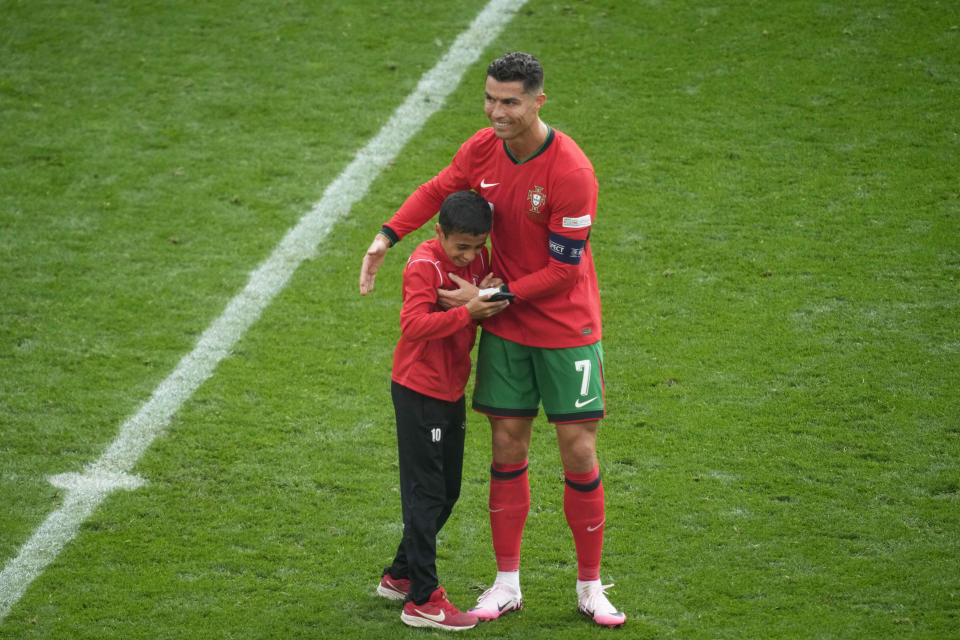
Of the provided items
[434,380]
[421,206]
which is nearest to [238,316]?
[421,206]

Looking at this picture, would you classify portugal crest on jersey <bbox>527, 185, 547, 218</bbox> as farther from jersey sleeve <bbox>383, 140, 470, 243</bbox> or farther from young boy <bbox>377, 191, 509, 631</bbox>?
jersey sleeve <bbox>383, 140, 470, 243</bbox>

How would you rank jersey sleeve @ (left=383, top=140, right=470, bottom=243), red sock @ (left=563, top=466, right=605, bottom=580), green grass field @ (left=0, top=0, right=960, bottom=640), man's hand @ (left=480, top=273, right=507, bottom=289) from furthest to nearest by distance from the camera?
green grass field @ (left=0, top=0, right=960, bottom=640)
jersey sleeve @ (left=383, top=140, right=470, bottom=243)
red sock @ (left=563, top=466, right=605, bottom=580)
man's hand @ (left=480, top=273, right=507, bottom=289)

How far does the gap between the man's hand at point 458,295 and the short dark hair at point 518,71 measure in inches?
28.7

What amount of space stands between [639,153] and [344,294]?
8.21ft

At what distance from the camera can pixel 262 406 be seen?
→ 5832mm

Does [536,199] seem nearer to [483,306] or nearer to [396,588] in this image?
[483,306]

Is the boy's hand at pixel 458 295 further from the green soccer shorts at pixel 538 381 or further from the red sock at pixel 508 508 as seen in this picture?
the red sock at pixel 508 508

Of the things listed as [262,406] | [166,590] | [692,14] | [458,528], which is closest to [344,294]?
[262,406]

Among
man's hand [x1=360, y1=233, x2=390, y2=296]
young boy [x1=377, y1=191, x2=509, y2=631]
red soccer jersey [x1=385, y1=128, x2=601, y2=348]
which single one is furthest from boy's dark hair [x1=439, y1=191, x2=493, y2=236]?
man's hand [x1=360, y1=233, x2=390, y2=296]

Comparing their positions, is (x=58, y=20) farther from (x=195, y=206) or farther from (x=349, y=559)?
(x=349, y=559)

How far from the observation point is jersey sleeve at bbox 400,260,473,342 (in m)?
3.96

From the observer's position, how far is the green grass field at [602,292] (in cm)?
451

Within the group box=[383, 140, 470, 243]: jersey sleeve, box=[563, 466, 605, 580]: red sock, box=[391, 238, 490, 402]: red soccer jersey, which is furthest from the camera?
box=[383, 140, 470, 243]: jersey sleeve

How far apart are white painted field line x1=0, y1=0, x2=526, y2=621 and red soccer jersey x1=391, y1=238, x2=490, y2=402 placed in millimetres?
1794
